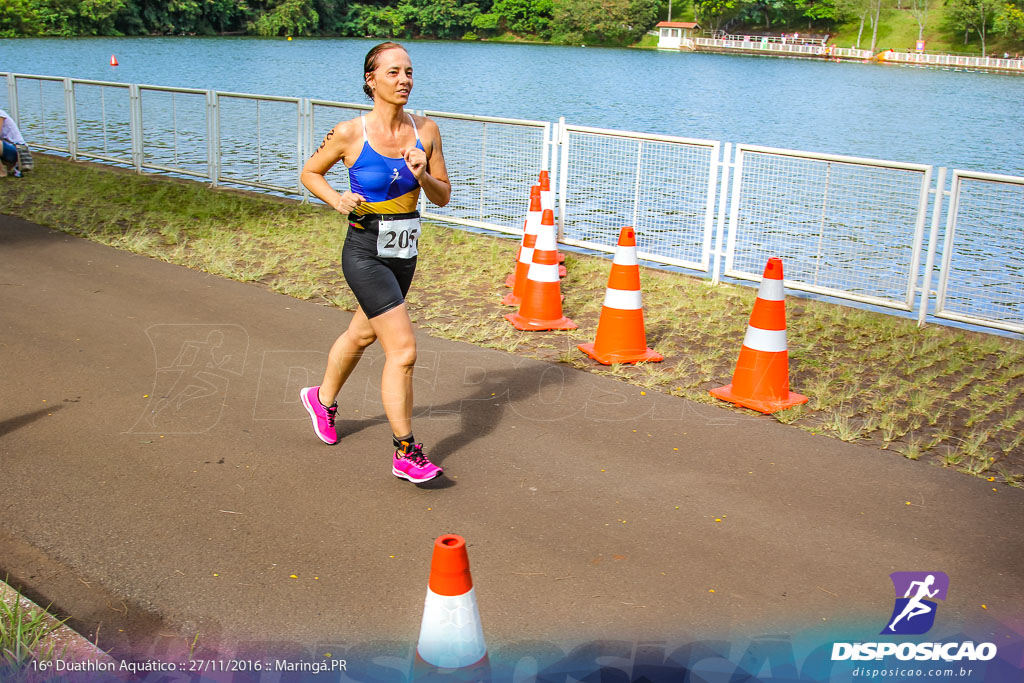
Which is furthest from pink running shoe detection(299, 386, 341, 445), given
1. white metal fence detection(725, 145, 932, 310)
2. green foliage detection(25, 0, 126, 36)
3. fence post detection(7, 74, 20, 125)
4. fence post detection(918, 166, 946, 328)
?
green foliage detection(25, 0, 126, 36)

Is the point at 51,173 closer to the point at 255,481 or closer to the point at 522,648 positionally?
the point at 255,481

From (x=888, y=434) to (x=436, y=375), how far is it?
9.44 feet

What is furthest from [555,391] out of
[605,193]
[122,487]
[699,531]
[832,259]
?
[605,193]

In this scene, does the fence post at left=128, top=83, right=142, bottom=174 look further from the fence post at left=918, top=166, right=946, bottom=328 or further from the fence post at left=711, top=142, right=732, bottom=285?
the fence post at left=918, top=166, right=946, bottom=328

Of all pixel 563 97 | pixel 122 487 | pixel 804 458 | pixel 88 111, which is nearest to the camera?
pixel 122 487

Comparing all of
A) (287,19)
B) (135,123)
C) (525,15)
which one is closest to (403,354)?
(135,123)

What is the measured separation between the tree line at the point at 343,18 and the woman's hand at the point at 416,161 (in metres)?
80.6

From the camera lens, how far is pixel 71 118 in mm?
17328

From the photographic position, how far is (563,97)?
4350cm

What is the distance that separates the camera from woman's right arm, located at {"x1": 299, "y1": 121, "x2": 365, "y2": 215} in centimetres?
451

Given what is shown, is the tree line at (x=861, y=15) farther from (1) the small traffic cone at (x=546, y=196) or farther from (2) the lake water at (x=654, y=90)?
(1) the small traffic cone at (x=546, y=196)

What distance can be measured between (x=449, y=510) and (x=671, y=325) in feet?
13.3

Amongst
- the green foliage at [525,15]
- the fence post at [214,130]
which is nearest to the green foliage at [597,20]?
the green foliage at [525,15]

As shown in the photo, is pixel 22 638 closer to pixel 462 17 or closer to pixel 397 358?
pixel 397 358
